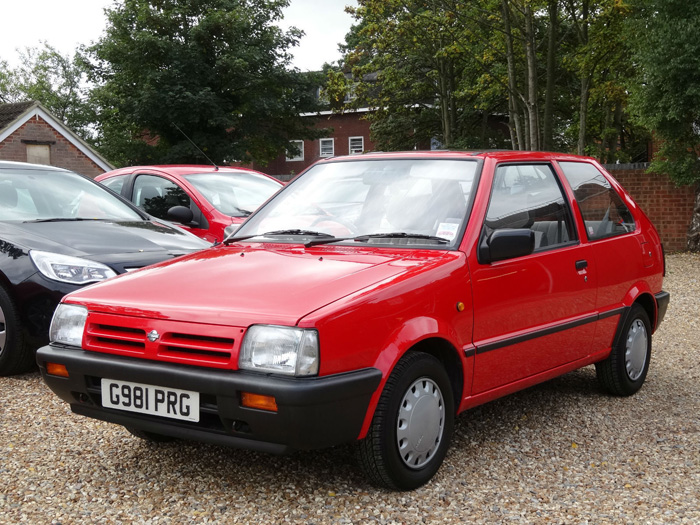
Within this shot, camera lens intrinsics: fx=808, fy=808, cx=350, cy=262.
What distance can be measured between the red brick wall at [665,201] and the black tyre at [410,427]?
16.8 m

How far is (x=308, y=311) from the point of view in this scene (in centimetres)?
327

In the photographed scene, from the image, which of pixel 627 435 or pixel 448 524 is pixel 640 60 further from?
pixel 448 524

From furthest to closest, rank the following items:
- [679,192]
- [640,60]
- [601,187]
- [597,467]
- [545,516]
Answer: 1. [679,192]
2. [640,60]
3. [601,187]
4. [597,467]
5. [545,516]

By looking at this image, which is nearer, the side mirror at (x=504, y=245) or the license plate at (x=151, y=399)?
the license plate at (x=151, y=399)

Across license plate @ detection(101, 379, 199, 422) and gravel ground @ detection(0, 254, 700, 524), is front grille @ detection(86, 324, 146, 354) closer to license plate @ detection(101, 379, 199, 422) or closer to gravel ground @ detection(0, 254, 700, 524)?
license plate @ detection(101, 379, 199, 422)

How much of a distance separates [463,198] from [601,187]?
5.77 ft

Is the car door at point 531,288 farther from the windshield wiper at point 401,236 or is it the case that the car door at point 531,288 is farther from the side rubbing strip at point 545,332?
the windshield wiper at point 401,236

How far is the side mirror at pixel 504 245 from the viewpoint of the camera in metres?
4.11

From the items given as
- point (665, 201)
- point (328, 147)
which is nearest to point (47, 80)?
point (328, 147)

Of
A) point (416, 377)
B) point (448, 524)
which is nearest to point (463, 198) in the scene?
point (416, 377)

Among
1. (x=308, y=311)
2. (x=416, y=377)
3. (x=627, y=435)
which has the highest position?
(x=308, y=311)

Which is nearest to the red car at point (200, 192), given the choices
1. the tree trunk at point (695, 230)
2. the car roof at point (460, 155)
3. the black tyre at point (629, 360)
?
the car roof at point (460, 155)

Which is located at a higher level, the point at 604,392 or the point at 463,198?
the point at 463,198

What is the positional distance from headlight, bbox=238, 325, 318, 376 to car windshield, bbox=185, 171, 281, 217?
5.33 m
